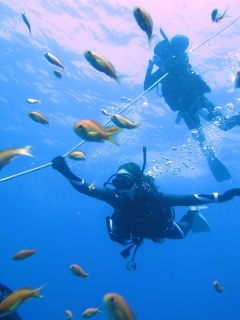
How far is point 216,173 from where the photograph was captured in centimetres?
1141

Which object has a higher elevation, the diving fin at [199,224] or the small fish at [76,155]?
the small fish at [76,155]

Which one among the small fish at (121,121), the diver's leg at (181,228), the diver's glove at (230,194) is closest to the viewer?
the small fish at (121,121)

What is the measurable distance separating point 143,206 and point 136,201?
221 millimetres

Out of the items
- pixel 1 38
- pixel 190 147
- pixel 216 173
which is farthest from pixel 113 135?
pixel 190 147

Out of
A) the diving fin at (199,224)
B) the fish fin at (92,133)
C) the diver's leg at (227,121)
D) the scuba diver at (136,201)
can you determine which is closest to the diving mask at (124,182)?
the scuba diver at (136,201)

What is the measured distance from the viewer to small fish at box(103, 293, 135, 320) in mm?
2771

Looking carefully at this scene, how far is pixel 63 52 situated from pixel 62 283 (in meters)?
90.5

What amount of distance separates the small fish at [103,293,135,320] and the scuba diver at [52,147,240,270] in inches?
142

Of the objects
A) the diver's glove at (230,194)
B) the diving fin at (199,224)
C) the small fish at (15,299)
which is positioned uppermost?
the small fish at (15,299)

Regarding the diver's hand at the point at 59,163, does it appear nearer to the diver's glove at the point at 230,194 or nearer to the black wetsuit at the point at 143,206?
the black wetsuit at the point at 143,206

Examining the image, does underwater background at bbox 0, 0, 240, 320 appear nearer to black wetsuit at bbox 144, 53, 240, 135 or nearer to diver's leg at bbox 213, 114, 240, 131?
black wetsuit at bbox 144, 53, 240, 135

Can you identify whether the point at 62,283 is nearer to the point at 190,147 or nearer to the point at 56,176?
the point at 56,176

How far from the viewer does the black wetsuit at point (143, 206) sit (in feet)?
21.7

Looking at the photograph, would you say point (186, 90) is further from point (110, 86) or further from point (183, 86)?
point (110, 86)
